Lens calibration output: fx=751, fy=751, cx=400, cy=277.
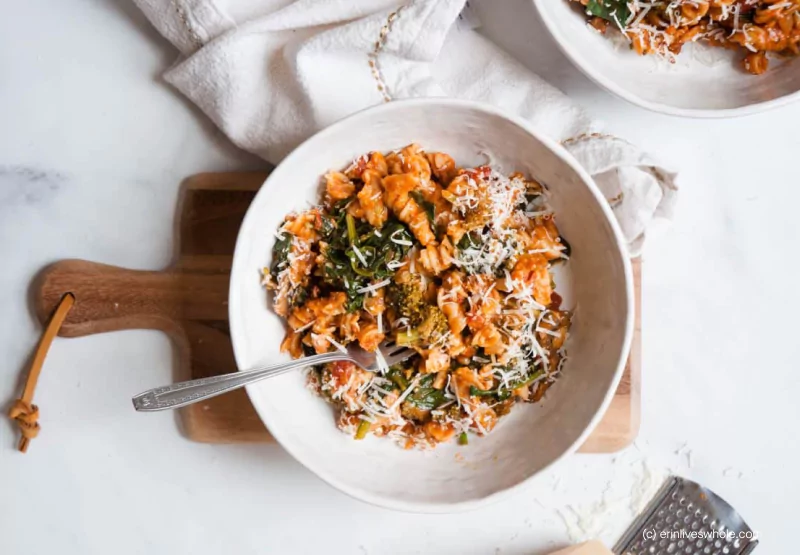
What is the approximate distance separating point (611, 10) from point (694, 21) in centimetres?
22

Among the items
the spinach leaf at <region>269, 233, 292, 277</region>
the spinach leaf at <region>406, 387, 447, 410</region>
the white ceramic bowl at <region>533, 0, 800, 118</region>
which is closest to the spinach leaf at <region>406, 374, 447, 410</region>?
the spinach leaf at <region>406, 387, 447, 410</region>

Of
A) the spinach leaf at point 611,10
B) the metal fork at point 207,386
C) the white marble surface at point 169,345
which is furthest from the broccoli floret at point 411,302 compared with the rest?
the spinach leaf at point 611,10

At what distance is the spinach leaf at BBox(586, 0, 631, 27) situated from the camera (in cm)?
204

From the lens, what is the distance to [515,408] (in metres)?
2.07

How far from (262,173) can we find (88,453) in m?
1.03

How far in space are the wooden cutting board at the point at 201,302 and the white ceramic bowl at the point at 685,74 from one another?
1.64 feet

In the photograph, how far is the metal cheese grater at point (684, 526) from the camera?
7.54 ft

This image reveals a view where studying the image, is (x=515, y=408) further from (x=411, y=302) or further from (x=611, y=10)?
(x=611, y=10)

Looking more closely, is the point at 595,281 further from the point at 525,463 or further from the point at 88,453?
the point at 88,453

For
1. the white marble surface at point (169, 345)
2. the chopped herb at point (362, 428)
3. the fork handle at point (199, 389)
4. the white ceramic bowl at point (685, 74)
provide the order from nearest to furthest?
the fork handle at point (199, 389) < the chopped herb at point (362, 428) < the white ceramic bowl at point (685, 74) < the white marble surface at point (169, 345)

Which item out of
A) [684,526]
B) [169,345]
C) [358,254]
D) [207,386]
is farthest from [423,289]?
[684,526]

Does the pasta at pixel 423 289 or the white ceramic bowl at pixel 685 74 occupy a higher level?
the white ceramic bowl at pixel 685 74

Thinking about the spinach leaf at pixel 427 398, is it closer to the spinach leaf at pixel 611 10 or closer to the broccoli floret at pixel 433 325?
the broccoli floret at pixel 433 325

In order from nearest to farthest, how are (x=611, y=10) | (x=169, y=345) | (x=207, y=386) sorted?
(x=207, y=386) → (x=611, y=10) → (x=169, y=345)
